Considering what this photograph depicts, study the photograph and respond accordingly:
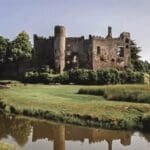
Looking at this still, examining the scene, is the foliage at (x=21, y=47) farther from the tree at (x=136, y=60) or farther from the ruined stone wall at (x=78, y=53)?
the tree at (x=136, y=60)

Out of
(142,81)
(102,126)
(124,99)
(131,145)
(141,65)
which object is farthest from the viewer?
(141,65)

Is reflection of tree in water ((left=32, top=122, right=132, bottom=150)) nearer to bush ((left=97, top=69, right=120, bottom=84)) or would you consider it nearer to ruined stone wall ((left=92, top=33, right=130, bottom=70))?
bush ((left=97, top=69, right=120, bottom=84))

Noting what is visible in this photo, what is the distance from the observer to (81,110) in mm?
40344

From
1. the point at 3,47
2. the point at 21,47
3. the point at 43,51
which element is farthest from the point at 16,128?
the point at 3,47

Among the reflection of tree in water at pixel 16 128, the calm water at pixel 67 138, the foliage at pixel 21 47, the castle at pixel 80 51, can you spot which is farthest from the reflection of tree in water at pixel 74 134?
the foliage at pixel 21 47

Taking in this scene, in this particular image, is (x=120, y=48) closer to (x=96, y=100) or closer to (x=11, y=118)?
(x=96, y=100)

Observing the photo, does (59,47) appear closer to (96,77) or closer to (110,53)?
(110,53)

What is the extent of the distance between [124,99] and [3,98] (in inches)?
495

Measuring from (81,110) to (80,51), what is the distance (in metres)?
40.4

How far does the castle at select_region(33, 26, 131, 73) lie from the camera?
79.3m

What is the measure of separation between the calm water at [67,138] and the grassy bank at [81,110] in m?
1.12

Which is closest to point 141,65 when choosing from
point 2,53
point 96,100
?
point 2,53

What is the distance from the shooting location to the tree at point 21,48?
80938 mm

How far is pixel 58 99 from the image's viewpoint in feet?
160
